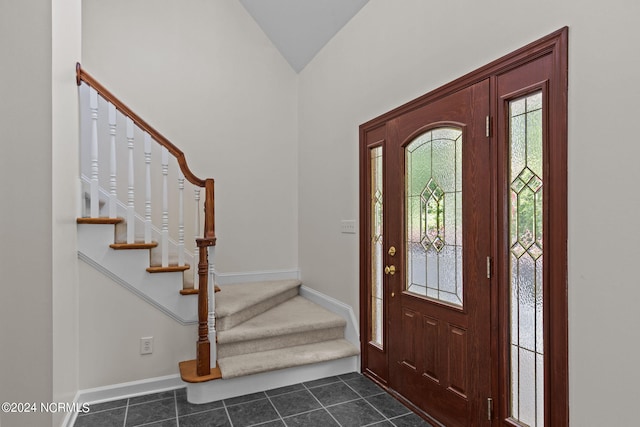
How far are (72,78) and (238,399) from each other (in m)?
2.50

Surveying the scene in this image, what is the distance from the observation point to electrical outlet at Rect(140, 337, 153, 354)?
2795 mm

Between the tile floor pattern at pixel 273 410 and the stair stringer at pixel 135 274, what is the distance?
618 mm

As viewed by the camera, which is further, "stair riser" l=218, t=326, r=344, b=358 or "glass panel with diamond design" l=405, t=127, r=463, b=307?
→ "stair riser" l=218, t=326, r=344, b=358

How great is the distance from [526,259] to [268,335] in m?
1.99

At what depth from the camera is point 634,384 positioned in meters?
1.35

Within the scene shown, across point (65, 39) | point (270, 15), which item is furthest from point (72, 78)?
point (270, 15)

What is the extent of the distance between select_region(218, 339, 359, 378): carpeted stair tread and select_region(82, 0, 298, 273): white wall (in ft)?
4.71

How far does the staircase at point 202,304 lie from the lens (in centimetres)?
267

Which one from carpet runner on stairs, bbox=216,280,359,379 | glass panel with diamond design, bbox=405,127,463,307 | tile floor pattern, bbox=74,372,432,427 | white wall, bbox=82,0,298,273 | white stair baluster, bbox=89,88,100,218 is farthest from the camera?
white wall, bbox=82,0,298,273

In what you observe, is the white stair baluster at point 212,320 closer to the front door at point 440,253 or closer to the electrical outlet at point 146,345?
the electrical outlet at point 146,345

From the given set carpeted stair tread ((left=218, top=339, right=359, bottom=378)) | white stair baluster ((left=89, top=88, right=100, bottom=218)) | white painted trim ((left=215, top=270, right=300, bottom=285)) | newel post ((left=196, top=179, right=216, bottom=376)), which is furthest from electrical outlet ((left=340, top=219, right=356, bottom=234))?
white stair baluster ((left=89, top=88, right=100, bottom=218))

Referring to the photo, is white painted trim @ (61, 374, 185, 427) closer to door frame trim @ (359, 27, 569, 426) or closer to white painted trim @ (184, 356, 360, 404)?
white painted trim @ (184, 356, 360, 404)

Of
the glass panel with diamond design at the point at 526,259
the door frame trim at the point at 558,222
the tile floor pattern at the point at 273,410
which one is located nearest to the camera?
the door frame trim at the point at 558,222

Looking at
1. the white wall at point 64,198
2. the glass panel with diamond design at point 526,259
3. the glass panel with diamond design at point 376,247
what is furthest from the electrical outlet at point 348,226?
the white wall at point 64,198
